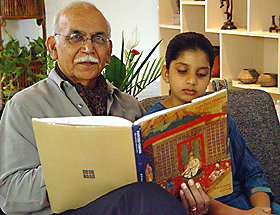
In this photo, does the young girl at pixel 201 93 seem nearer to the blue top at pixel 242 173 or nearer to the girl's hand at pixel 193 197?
the blue top at pixel 242 173

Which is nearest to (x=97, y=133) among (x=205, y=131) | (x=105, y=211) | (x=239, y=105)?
(x=105, y=211)

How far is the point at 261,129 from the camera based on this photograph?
1.60 metres

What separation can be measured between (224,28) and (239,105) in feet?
4.85

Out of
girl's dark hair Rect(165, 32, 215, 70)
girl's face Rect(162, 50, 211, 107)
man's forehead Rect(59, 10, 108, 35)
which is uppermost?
man's forehead Rect(59, 10, 108, 35)

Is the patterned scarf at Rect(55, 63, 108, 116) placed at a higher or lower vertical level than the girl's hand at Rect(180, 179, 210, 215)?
higher

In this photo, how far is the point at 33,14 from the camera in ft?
11.3

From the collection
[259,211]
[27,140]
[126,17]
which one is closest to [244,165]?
[259,211]

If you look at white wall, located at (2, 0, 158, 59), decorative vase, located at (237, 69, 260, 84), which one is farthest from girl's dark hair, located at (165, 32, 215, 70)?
white wall, located at (2, 0, 158, 59)

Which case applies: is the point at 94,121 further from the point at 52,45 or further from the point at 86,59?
the point at 52,45

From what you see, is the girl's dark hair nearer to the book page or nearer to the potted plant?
the book page

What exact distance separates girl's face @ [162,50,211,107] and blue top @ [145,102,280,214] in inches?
6.7

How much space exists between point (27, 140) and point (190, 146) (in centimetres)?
53

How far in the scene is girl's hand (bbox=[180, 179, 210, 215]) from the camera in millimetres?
1093

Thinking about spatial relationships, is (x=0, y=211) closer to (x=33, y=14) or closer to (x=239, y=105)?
(x=239, y=105)
